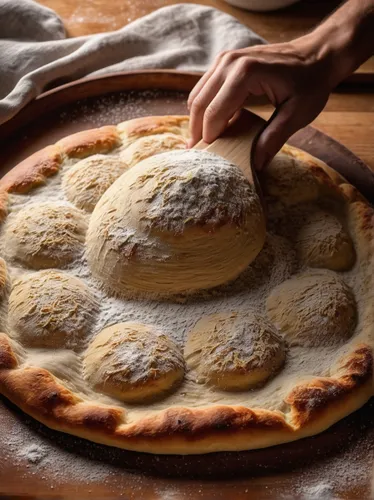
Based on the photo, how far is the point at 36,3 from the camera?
7.82 feet

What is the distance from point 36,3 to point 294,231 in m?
1.28

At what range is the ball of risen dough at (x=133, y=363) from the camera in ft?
4.45

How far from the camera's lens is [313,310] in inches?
58.4

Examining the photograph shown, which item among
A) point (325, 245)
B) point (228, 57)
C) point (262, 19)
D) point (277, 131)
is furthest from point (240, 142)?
point (262, 19)

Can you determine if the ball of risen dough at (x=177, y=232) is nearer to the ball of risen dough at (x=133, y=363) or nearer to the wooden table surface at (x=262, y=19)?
the ball of risen dough at (x=133, y=363)

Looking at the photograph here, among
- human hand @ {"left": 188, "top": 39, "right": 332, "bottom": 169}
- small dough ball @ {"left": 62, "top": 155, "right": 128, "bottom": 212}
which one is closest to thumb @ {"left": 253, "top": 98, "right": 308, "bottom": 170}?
human hand @ {"left": 188, "top": 39, "right": 332, "bottom": 169}

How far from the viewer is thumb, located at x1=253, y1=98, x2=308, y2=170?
1719mm

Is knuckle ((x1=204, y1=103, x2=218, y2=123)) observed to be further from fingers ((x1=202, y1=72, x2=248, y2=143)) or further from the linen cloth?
the linen cloth

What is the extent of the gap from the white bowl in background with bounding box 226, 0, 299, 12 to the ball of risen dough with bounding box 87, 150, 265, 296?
1.17 m

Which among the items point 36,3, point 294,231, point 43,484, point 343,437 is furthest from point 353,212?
point 36,3

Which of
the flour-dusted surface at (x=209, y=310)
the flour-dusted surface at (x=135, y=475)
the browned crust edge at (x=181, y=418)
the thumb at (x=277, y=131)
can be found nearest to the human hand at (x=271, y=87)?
the thumb at (x=277, y=131)

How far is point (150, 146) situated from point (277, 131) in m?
0.32

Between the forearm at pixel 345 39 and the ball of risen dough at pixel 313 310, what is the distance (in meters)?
0.60

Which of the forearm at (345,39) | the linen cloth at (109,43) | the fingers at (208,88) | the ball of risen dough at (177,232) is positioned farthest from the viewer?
the linen cloth at (109,43)
